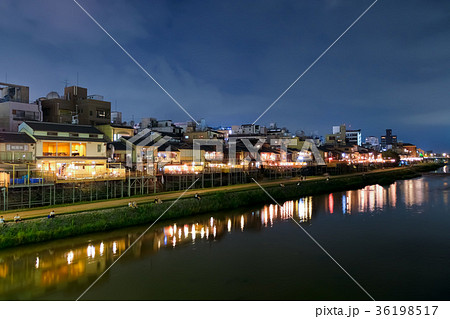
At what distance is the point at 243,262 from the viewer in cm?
1647

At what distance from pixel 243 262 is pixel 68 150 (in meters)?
21.5

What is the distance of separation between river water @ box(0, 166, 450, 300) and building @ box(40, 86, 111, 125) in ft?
87.9

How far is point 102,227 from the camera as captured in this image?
21.0m

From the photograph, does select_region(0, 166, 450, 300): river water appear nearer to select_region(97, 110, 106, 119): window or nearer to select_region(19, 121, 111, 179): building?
select_region(19, 121, 111, 179): building

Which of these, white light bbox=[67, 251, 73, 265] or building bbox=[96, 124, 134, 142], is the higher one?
building bbox=[96, 124, 134, 142]

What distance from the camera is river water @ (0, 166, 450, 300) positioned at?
1312 cm

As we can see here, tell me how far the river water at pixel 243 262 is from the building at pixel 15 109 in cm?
2277

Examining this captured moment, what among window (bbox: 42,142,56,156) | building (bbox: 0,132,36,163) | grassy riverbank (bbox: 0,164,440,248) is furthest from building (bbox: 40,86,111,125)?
grassy riverbank (bbox: 0,164,440,248)

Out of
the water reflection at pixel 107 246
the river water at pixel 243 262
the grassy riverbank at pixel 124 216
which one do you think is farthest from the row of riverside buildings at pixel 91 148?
the river water at pixel 243 262

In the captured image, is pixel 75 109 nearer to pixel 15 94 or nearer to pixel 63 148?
pixel 15 94

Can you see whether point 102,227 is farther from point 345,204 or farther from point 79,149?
point 345,204

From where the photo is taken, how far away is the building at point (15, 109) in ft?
114

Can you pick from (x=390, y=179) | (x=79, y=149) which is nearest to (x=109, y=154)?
(x=79, y=149)

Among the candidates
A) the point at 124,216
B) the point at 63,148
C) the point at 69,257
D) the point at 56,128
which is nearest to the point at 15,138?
the point at 56,128
